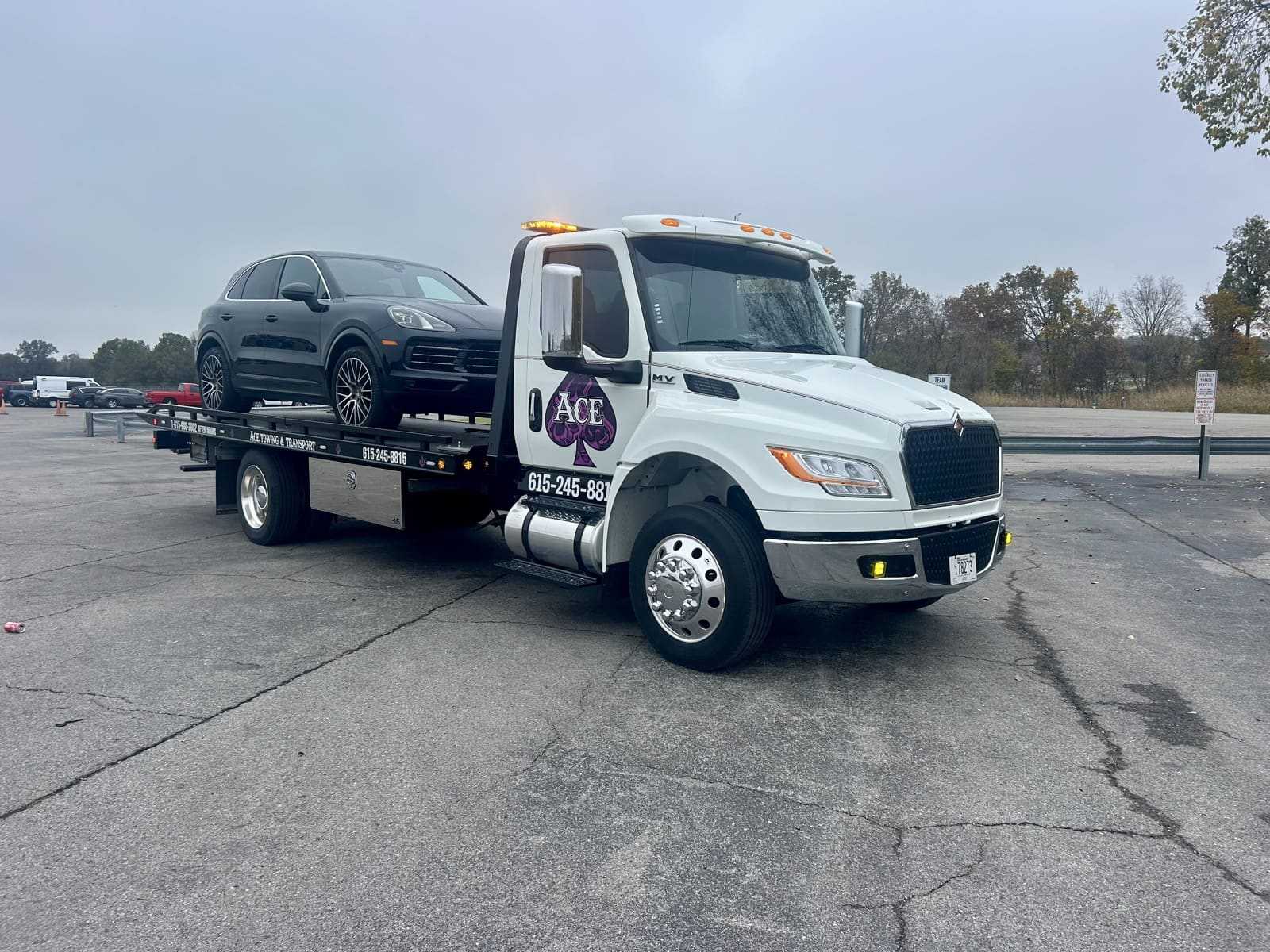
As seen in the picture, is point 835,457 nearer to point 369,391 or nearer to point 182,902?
point 182,902

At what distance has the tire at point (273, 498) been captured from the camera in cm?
891

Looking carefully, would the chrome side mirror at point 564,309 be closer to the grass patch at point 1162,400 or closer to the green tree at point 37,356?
the grass patch at point 1162,400

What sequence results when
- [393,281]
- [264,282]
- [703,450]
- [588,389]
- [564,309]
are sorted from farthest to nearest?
1. [264,282]
2. [393,281]
3. [588,389]
4. [564,309]
5. [703,450]

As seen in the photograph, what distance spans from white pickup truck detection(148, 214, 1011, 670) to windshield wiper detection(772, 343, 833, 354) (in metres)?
0.02

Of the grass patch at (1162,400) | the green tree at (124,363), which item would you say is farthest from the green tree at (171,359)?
the grass patch at (1162,400)

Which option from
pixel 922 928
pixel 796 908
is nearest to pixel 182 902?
pixel 796 908

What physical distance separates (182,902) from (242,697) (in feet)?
6.58

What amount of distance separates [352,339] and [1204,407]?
12.2m

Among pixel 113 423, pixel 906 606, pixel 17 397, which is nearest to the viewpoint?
pixel 906 606

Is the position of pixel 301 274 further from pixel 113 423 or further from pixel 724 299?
pixel 113 423

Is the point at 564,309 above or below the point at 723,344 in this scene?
above

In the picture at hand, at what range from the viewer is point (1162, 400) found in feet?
137

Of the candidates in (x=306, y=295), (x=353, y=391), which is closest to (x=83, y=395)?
(x=306, y=295)

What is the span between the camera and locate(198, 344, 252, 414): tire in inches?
383
